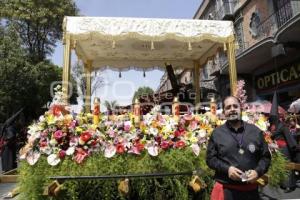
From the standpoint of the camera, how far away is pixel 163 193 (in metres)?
4.89

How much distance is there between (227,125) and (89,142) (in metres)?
2.21

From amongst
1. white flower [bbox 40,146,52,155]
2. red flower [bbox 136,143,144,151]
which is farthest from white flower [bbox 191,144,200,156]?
white flower [bbox 40,146,52,155]

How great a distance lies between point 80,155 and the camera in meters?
4.75

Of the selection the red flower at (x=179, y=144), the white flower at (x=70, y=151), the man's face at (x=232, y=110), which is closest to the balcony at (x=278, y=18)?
the red flower at (x=179, y=144)

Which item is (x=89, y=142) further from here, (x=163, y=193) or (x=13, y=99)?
(x=13, y=99)

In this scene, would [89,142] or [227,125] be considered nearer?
[227,125]

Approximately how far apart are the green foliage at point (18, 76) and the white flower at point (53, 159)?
65.9ft

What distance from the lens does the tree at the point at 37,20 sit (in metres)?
25.6

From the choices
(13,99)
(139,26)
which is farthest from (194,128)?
(13,99)

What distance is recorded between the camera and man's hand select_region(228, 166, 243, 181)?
3091 millimetres

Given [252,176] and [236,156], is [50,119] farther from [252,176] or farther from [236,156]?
[252,176]

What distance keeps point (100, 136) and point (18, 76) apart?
2218 centimetres

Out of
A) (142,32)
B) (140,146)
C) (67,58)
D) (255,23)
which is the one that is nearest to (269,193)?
(140,146)

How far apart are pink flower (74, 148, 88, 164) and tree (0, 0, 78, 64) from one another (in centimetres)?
2290
